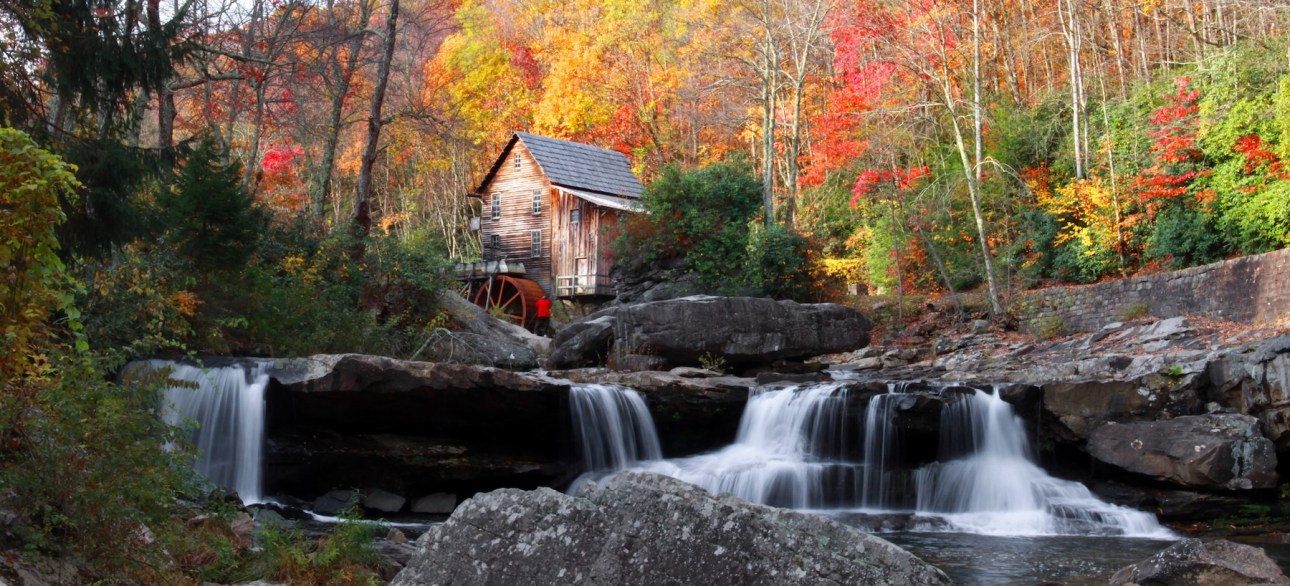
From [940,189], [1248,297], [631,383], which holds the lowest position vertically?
[631,383]

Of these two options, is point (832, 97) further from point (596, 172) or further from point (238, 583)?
point (238, 583)

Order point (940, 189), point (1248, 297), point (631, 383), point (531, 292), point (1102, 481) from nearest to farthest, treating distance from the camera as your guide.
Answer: point (1102, 481)
point (631, 383)
point (1248, 297)
point (940, 189)
point (531, 292)

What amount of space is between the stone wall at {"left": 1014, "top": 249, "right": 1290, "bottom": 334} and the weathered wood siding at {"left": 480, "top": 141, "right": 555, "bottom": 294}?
57.7 ft

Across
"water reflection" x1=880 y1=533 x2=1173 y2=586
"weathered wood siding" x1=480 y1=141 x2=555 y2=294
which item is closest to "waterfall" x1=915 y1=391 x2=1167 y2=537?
"water reflection" x1=880 y1=533 x2=1173 y2=586

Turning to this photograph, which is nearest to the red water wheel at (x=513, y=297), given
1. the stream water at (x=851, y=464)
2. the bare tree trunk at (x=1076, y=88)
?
the bare tree trunk at (x=1076, y=88)

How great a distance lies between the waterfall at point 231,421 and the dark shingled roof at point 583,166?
23.1m

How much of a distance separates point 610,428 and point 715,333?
196 inches

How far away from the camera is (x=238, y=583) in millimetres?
6121

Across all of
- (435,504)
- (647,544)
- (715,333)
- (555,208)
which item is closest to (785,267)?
(715,333)

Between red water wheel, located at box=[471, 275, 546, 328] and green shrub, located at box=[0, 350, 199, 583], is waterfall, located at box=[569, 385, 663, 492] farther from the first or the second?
red water wheel, located at box=[471, 275, 546, 328]

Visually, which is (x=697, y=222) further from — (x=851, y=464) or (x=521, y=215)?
(x=851, y=464)

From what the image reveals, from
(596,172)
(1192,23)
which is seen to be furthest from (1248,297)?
(596,172)

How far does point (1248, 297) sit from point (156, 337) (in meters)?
17.5

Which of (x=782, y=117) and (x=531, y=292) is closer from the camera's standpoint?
(x=531, y=292)
